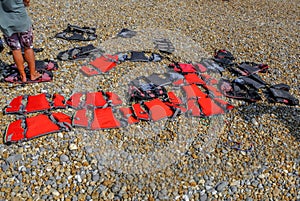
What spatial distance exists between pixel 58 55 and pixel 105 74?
1330 millimetres

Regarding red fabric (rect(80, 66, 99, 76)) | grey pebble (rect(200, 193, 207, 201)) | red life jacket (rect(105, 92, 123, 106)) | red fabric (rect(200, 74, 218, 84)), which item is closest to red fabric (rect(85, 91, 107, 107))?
red life jacket (rect(105, 92, 123, 106))

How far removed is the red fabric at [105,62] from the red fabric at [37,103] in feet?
4.82

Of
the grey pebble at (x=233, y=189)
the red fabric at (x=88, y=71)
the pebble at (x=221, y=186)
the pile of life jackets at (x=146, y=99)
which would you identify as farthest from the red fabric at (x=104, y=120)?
the grey pebble at (x=233, y=189)

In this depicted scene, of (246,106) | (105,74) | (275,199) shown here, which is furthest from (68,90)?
(275,199)

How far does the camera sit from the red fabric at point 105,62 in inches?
244

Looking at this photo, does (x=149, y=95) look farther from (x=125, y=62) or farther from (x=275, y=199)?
(x=275, y=199)

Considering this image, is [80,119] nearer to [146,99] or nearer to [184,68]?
[146,99]

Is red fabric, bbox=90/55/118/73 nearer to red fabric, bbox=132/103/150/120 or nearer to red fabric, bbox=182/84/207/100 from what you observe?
red fabric, bbox=132/103/150/120

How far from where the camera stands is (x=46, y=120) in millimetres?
4645

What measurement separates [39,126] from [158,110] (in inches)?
78.9

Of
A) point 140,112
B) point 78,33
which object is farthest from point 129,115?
point 78,33

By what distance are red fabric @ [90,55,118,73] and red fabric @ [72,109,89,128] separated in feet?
4.85

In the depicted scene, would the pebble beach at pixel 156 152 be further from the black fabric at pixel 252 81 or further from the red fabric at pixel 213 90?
the red fabric at pixel 213 90

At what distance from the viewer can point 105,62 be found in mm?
→ 6367
